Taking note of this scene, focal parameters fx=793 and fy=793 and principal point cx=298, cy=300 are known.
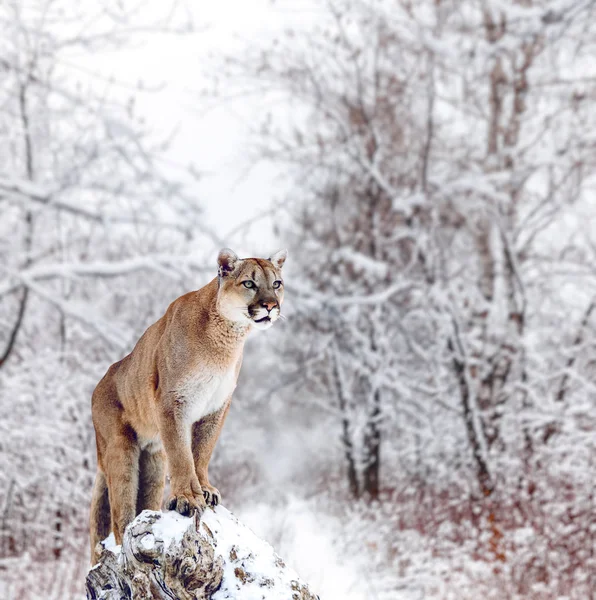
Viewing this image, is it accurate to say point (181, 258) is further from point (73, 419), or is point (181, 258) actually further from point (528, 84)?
point (528, 84)

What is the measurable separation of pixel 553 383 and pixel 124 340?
732 cm

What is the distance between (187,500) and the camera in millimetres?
2863

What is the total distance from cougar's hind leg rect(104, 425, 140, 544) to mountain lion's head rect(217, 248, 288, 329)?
71 cm

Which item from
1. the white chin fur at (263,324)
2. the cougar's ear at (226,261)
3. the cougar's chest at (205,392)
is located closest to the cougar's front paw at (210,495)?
the cougar's chest at (205,392)

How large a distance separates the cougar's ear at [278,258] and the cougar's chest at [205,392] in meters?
0.45

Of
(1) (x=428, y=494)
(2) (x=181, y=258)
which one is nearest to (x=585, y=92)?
(1) (x=428, y=494)

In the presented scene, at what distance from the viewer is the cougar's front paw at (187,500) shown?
2859mm

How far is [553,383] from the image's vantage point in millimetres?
12672

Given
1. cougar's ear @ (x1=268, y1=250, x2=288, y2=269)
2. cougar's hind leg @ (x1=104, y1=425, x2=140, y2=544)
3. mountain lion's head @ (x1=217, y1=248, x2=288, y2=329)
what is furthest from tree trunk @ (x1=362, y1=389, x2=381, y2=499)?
mountain lion's head @ (x1=217, y1=248, x2=288, y2=329)

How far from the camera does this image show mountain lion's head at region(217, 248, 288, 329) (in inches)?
111

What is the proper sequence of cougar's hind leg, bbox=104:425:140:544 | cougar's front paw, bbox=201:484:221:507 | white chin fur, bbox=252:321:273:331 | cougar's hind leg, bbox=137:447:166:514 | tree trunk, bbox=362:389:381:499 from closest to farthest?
white chin fur, bbox=252:321:273:331
cougar's front paw, bbox=201:484:221:507
cougar's hind leg, bbox=104:425:140:544
cougar's hind leg, bbox=137:447:166:514
tree trunk, bbox=362:389:381:499

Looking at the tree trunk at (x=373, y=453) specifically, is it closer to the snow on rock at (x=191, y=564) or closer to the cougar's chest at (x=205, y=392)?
the snow on rock at (x=191, y=564)

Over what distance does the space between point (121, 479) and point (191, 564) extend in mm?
449

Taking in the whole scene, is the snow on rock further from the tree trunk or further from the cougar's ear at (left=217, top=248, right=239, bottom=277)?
the tree trunk
